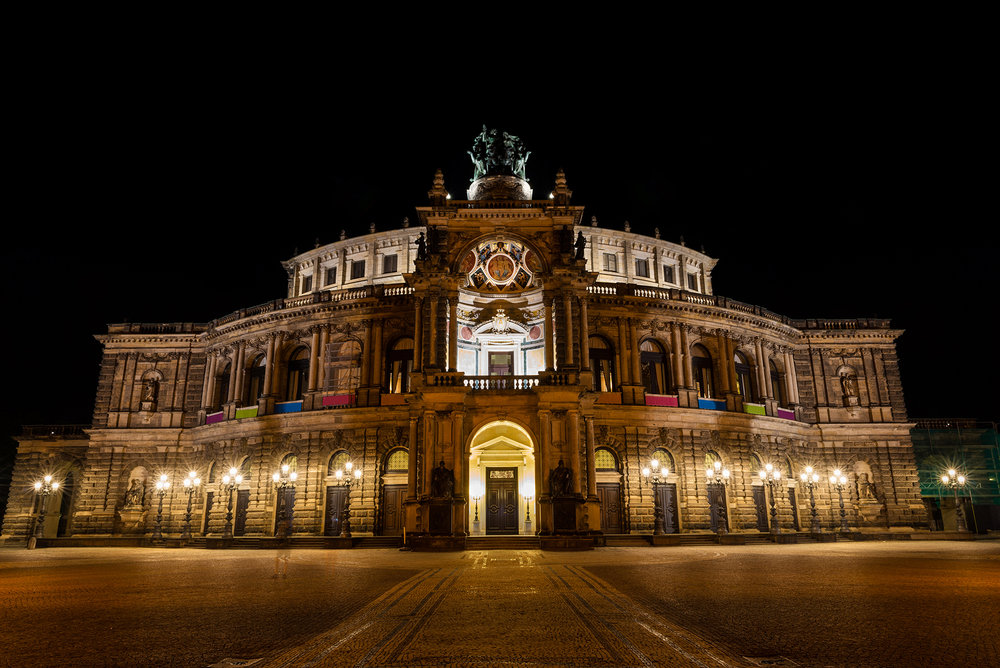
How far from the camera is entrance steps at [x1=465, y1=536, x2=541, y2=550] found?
1165 inches

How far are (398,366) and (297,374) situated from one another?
758 cm

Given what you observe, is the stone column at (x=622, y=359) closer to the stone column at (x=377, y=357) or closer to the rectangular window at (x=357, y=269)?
the stone column at (x=377, y=357)

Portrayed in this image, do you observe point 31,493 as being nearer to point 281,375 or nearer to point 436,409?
point 281,375

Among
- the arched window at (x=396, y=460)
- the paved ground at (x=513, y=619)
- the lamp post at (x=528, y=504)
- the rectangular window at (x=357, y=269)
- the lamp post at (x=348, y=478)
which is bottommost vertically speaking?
the paved ground at (x=513, y=619)

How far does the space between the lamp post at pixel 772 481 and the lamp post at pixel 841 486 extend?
3949 mm

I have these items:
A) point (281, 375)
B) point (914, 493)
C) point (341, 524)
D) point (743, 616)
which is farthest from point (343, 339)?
point (914, 493)

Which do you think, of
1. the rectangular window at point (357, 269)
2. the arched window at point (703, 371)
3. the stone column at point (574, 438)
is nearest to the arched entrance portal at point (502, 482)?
the stone column at point (574, 438)

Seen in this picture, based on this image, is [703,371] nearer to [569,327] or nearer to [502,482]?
[569,327]

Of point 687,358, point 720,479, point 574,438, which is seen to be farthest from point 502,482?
point 687,358

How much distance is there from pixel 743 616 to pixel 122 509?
150 feet

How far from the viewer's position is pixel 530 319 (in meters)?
37.8

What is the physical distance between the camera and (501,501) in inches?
1406

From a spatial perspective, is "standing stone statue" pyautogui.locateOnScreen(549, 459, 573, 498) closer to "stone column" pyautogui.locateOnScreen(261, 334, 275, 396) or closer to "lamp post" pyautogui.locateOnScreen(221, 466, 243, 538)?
"lamp post" pyautogui.locateOnScreen(221, 466, 243, 538)

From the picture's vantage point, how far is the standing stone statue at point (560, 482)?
29375mm
